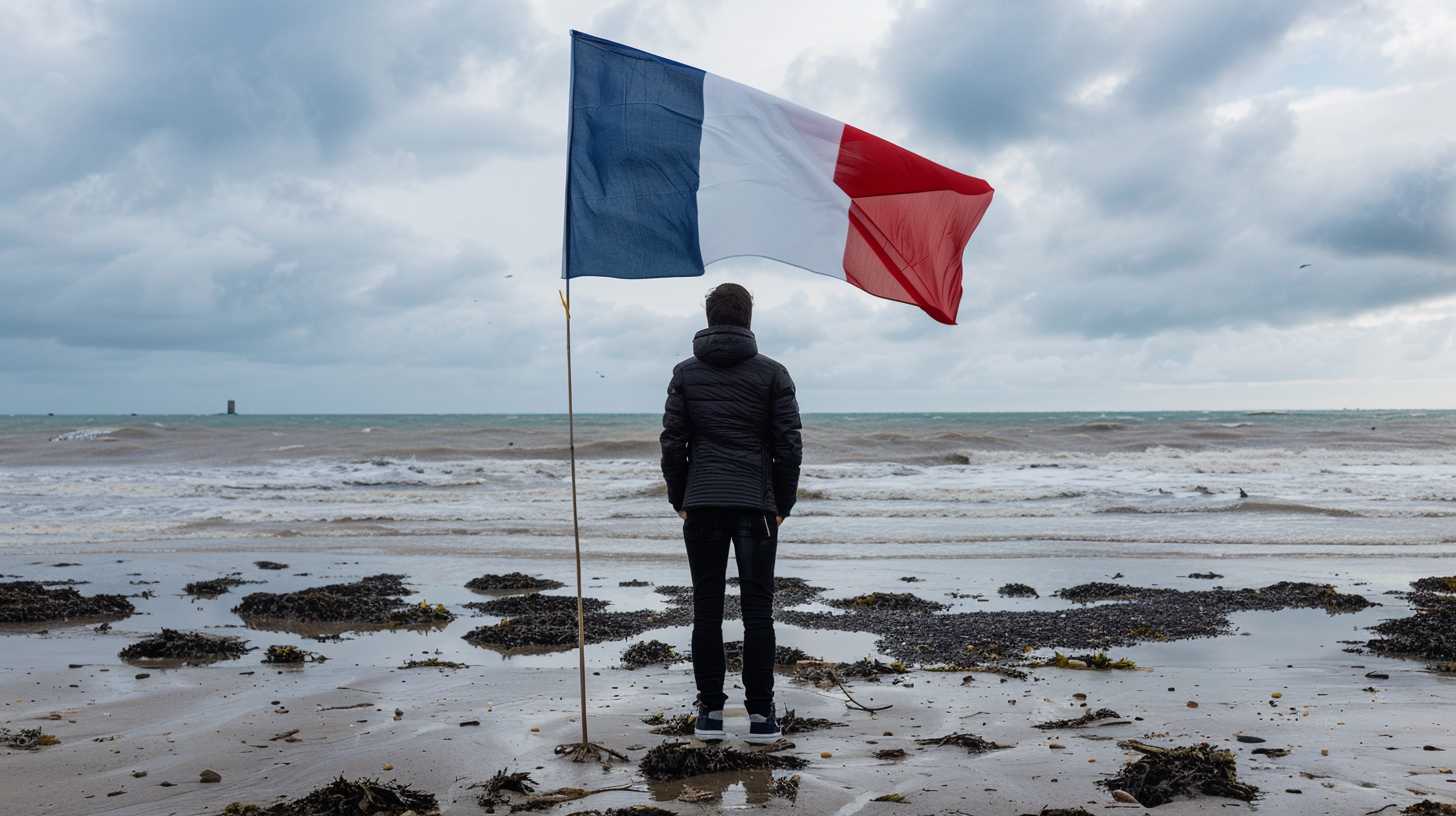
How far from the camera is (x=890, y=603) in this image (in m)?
9.14

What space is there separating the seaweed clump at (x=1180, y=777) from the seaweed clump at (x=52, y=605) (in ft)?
27.3

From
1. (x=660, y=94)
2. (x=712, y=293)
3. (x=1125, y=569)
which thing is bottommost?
(x=1125, y=569)

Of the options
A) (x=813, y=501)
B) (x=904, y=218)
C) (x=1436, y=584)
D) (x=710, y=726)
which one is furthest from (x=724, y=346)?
(x=813, y=501)

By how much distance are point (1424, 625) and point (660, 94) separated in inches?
268

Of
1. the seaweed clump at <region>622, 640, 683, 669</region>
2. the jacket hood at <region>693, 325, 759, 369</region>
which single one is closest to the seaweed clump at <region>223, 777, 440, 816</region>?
the jacket hood at <region>693, 325, 759, 369</region>

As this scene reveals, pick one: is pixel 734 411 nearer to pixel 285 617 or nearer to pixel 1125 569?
pixel 285 617

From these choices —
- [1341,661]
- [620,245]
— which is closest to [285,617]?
[620,245]

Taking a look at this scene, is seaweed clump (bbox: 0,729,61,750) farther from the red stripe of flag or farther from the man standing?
the red stripe of flag

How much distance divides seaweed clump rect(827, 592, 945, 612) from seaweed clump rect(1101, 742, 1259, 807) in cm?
473

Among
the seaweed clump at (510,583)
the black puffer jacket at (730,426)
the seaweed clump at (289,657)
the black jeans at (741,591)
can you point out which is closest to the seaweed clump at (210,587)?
the seaweed clump at (510,583)

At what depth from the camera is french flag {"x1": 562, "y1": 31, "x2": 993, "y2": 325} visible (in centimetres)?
512

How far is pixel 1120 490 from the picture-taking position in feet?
76.5

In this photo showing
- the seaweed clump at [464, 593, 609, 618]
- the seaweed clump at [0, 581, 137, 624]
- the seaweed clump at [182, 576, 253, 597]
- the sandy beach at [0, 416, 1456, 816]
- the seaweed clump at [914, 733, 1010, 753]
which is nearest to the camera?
the sandy beach at [0, 416, 1456, 816]

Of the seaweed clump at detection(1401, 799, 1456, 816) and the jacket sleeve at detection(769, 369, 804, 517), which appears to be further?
the jacket sleeve at detection(769, 369, 804, 517)
